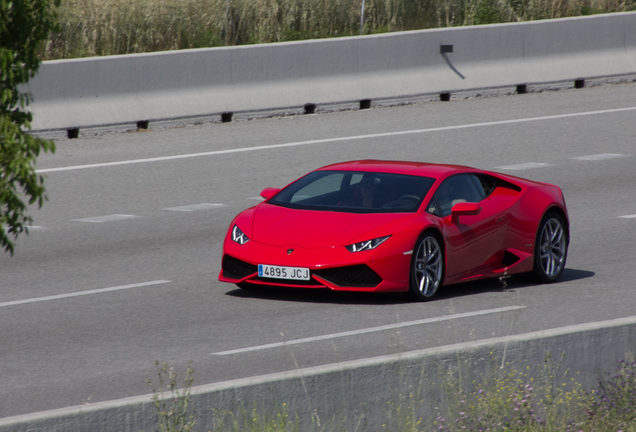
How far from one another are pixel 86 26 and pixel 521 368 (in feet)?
54.2

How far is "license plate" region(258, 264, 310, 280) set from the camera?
9.55 metres

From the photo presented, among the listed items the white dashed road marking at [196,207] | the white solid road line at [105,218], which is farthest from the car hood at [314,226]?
the white dashed road marking at [196,207]

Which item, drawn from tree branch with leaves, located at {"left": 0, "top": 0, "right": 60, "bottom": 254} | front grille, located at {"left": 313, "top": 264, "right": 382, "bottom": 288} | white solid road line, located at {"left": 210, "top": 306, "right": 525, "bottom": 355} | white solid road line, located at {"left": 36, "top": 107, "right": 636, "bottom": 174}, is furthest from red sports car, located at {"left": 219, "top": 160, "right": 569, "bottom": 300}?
white solid road line, located at {"left": 36, "top": 107, "right": 636, "bottom": 174}

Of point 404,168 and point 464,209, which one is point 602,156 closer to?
point 404,168

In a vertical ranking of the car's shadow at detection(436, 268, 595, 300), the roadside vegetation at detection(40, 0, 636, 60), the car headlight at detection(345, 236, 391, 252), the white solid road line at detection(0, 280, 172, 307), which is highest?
the roadside vegetation at detection(40, 0, 636, 60)

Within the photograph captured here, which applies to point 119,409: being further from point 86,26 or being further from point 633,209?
point 86,26

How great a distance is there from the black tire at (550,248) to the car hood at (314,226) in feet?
6.12

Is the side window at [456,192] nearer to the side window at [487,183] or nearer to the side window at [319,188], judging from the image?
the side window at [487,183]

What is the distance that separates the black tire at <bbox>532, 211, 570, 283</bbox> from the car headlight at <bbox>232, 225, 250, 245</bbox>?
3.05m

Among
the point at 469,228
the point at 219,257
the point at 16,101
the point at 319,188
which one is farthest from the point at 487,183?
the point at 16,101

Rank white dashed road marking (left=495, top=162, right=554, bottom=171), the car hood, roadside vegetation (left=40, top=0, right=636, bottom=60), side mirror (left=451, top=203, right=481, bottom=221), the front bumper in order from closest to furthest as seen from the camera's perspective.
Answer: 1. the front bumper
2. the car hood
3. side mirror (left=451, top=203, right=481, bottom=221)
4. white dashed road marking (left=495, top=162, right=554, bottom=171)
5. roadside vegetation (left=40, top=0, right=636, bottom=60)

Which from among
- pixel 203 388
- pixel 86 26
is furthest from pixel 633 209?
pixel 86 26

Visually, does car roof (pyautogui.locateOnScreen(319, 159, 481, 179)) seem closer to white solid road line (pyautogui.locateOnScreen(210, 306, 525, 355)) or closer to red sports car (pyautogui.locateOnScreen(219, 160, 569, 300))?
red sports car (pyautogui.locateOnScreen(219, 160, 569, 300))

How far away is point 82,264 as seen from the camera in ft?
37.7
